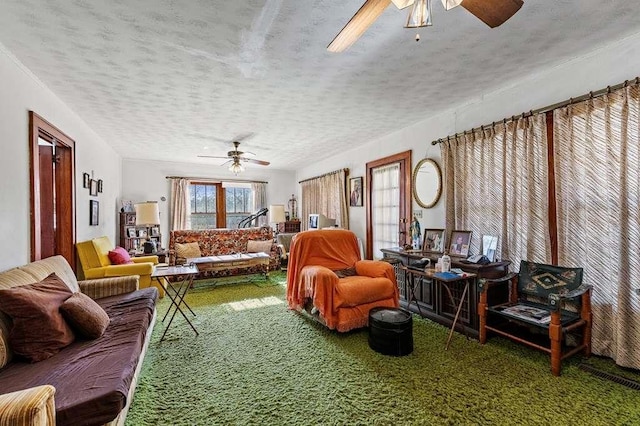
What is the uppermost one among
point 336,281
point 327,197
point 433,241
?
point 327,197

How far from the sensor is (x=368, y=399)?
1.95m

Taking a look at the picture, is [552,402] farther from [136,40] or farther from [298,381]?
[136,40]

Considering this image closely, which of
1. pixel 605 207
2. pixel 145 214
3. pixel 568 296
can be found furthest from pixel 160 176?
pixel 605 207

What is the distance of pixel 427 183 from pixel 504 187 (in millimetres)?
1068

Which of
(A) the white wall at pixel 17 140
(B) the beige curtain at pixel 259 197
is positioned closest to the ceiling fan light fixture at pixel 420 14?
(A) the white wall at pixel 17 140

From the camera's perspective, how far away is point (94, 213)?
14.2ft

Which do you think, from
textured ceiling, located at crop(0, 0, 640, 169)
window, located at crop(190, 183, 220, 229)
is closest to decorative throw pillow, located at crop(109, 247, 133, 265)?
textured ceiling, located at crop(0, 0, 640, 169)

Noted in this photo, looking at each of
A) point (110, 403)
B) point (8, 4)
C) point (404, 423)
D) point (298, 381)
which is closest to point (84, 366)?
point (110, 403)

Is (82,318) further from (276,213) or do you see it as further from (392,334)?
(276,213)

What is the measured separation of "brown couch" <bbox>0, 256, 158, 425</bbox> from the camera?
115cm

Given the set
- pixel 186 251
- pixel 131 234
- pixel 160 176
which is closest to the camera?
pixel 186 251

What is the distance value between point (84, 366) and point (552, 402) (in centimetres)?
278

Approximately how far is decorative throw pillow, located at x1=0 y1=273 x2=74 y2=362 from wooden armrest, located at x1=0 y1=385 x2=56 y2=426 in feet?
2.49

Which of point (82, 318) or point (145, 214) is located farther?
point (145, 214)
